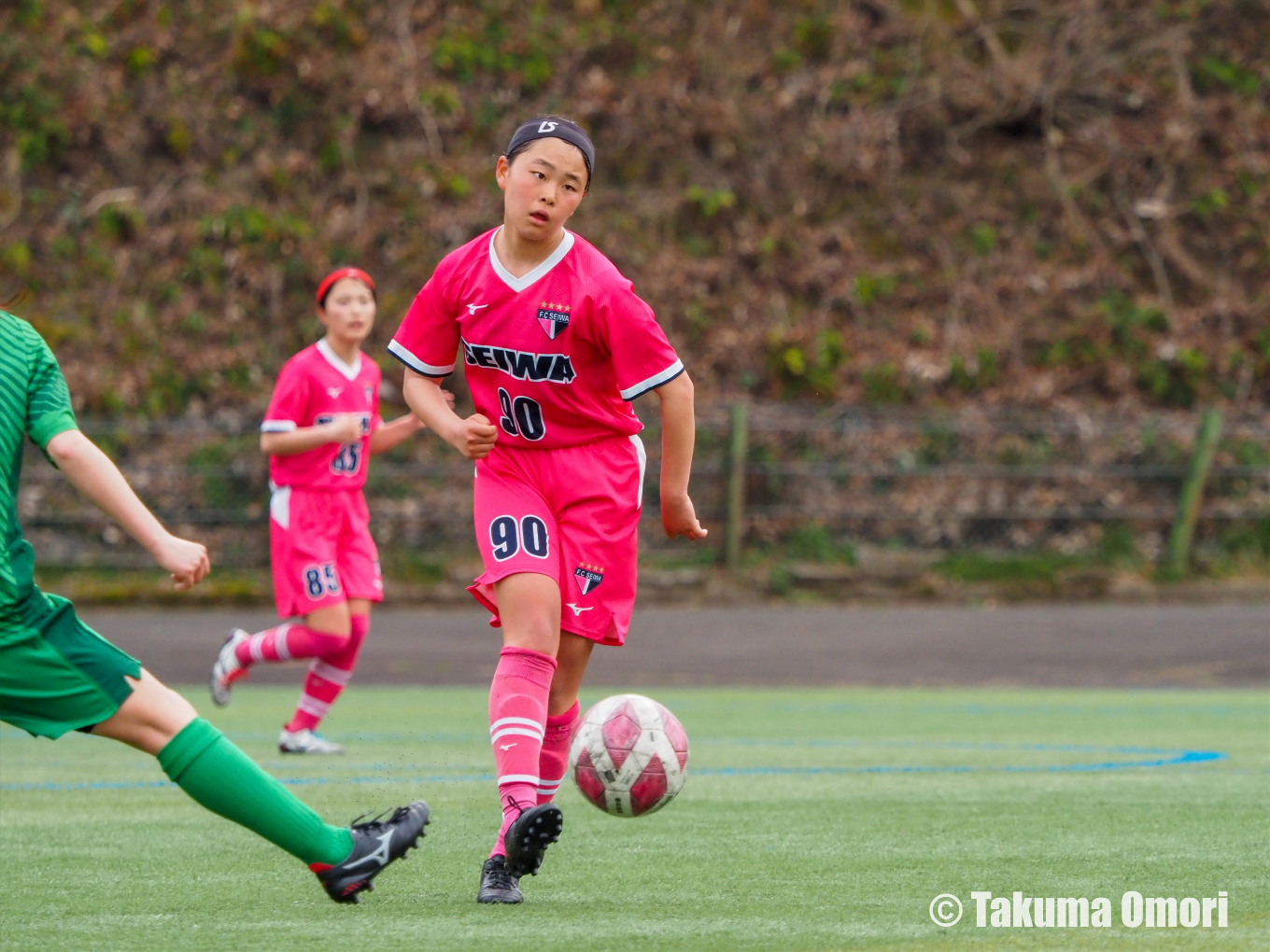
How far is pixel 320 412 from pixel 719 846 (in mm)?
3801

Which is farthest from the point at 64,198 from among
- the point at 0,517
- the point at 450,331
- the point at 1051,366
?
the point at 0,517

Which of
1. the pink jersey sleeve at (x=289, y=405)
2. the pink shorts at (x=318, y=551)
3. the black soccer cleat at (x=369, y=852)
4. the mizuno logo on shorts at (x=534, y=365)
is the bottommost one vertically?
the pink shorts at (x=318, y=551)

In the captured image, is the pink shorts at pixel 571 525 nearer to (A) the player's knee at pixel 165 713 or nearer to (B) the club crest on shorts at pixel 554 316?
(B) the club crest on shorts at pixel 554 316

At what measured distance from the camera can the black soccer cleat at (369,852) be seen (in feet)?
11.7

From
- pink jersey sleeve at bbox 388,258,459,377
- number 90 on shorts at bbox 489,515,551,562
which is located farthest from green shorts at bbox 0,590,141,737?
pink jersey sleeve at bbox 388,258,459,377

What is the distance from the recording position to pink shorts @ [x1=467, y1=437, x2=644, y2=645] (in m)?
4.40

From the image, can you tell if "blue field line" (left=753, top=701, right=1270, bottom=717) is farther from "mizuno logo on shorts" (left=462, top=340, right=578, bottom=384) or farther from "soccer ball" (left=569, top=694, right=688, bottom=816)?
"mizuno logo on shorts" (left=462, top=340, right=578, bottom=384)

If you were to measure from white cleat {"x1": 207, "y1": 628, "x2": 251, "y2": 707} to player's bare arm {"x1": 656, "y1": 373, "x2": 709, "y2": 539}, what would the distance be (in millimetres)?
4325

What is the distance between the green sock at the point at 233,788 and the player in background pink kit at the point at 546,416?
0.80 m

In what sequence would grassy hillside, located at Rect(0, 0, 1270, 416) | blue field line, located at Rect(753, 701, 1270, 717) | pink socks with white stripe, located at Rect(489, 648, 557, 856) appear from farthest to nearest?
grassy hillside, located at Rect(0, 0, 1270, 416) < blue field line, located at Rect(753, 701, 1270, 717) < pink socks with white stripe, located at Rect(489, 648, 557, 856)

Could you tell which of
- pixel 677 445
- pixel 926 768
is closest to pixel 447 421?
pixel 677 445

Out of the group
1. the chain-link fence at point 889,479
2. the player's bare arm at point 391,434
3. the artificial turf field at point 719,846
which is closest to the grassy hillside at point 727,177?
the chain-link fence at point 889,479

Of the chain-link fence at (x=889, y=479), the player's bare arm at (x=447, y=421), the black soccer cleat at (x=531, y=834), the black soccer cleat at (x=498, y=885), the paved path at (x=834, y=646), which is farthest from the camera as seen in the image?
the chain-link fence at (x=889, y=479)

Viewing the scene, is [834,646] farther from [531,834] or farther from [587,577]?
[531,834]
